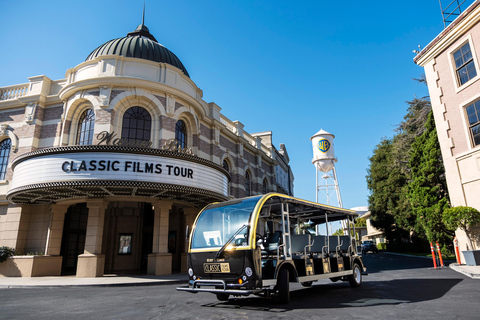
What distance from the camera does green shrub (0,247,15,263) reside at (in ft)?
53.4

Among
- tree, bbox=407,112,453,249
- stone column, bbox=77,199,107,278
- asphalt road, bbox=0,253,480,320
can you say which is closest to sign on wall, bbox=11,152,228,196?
stone column, bbox=77,199,107,278

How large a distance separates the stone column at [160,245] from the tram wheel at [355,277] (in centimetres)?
971

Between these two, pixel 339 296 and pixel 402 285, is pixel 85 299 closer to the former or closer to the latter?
pixel 339 296

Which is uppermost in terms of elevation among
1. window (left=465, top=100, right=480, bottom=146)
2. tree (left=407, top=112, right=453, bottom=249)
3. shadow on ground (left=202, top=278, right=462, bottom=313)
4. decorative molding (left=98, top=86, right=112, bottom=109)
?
decorative molding (left=98, top=86, right=112, bottom=109)

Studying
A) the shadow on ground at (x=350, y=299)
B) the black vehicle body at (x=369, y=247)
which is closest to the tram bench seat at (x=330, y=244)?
the shadow on ground at (x=350, y=299)

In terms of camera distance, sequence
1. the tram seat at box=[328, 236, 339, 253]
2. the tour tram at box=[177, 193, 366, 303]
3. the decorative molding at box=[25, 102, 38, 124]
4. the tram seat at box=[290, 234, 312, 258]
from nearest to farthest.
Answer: the tour tram at box=[177, 193, 366, 303] → the tram seat at box=[290, 234, 312, 258] → the tram seat at box=[328, 236, 339, 253] → the decorative molding at box=[25, 102, 38, 124]

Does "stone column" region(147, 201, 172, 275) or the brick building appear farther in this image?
"stone column" region(147, 201, 172, 275)

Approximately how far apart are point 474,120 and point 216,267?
1594cm

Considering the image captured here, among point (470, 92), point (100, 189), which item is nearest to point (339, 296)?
point (100, 189)

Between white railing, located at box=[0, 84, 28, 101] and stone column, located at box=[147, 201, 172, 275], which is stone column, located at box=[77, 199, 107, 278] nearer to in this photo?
stone column, located at box=[147, 201, 172, 275]

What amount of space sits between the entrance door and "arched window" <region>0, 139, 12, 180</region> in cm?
441

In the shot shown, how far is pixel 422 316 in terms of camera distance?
19.2 ft

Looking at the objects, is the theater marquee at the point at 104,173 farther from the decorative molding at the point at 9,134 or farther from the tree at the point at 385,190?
the tree at the point at 385,190

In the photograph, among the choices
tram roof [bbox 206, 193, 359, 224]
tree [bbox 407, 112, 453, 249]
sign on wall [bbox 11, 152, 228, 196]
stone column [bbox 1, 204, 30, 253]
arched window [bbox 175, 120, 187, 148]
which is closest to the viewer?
tram roof [bbox 206, 193, 359, 224]
